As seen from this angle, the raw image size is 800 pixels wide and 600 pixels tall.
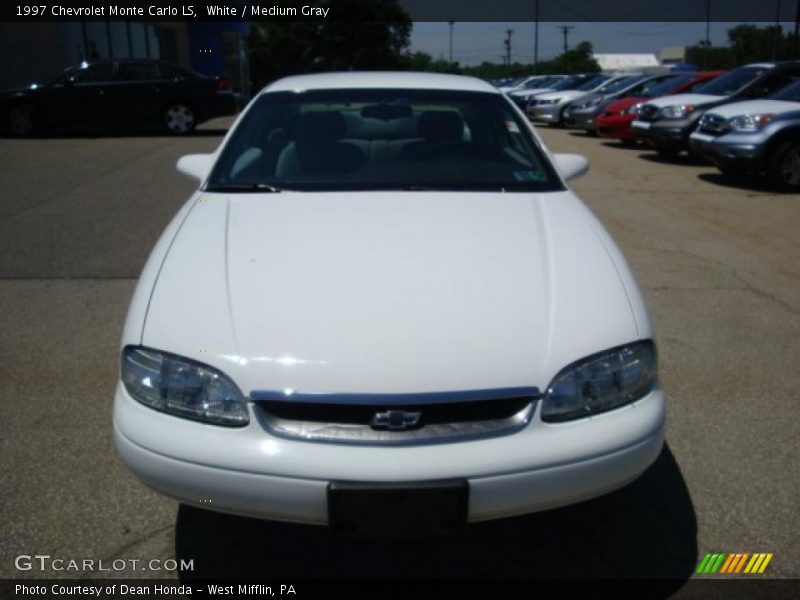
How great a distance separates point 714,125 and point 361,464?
9265mm

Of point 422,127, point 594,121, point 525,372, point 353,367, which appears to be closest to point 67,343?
point 422,127

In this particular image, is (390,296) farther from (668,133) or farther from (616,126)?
(616,126)

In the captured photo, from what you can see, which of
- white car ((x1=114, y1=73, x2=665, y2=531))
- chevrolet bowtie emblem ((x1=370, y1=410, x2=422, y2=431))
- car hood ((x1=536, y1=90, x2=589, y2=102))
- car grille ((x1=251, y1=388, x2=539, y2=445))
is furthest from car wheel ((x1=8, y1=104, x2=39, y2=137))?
chevrolet bowtie emblem ((x1=370, y1=410, x2=422, y2=431))

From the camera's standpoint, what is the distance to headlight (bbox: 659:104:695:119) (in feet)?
37.9

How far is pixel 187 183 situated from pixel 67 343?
18.2ft

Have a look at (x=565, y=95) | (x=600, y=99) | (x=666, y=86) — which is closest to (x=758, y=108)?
(x=666, y=86)

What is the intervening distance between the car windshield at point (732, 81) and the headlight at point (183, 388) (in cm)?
1172

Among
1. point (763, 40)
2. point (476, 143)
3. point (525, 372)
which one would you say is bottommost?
point (525, 372)

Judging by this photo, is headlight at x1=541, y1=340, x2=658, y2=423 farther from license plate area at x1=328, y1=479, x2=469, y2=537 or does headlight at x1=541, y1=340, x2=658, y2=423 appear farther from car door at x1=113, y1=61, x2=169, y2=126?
car door at x1=113, y1=61, x2=169, y2=126

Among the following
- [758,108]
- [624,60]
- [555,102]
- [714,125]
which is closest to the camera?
[758,108]

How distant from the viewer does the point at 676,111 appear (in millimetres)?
11680

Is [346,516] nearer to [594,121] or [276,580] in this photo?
[276,580]

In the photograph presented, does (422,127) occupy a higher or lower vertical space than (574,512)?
higher

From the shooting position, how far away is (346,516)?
6.55 feet
